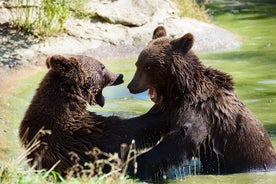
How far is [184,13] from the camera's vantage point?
21.2 meters

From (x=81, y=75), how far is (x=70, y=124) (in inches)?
25.9

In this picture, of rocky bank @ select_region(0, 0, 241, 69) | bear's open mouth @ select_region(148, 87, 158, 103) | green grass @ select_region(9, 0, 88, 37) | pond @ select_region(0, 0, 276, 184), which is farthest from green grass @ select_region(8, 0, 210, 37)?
bear's open mouth @ select_region(148, 87, 158, 103)

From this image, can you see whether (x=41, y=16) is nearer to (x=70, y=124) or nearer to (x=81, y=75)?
(x=81, y=75)

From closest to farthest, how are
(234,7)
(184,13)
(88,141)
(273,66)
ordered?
(88,141) < (273,66) < (184,13) < (234,7)

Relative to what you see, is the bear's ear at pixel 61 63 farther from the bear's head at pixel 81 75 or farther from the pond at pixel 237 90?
the pond at pixel 237 90

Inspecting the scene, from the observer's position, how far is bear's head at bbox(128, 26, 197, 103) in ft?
30.9

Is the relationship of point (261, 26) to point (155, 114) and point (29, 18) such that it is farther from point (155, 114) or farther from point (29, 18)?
point (155, 114)

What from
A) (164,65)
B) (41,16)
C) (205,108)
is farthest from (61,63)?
(41,16)

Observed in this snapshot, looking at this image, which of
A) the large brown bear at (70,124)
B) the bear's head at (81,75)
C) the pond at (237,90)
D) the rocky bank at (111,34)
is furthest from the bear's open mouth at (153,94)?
the rocky bank at (111,34)

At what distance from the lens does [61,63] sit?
8875 millimetres

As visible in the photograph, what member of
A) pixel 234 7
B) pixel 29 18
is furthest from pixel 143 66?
pixel 234 7

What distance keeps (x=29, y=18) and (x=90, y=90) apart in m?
8.85

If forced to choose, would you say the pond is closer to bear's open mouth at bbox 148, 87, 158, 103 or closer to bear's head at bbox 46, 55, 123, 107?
bear's open mouth at bbox 148, 87, 158, 103

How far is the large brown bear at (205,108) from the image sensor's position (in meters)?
9.31
